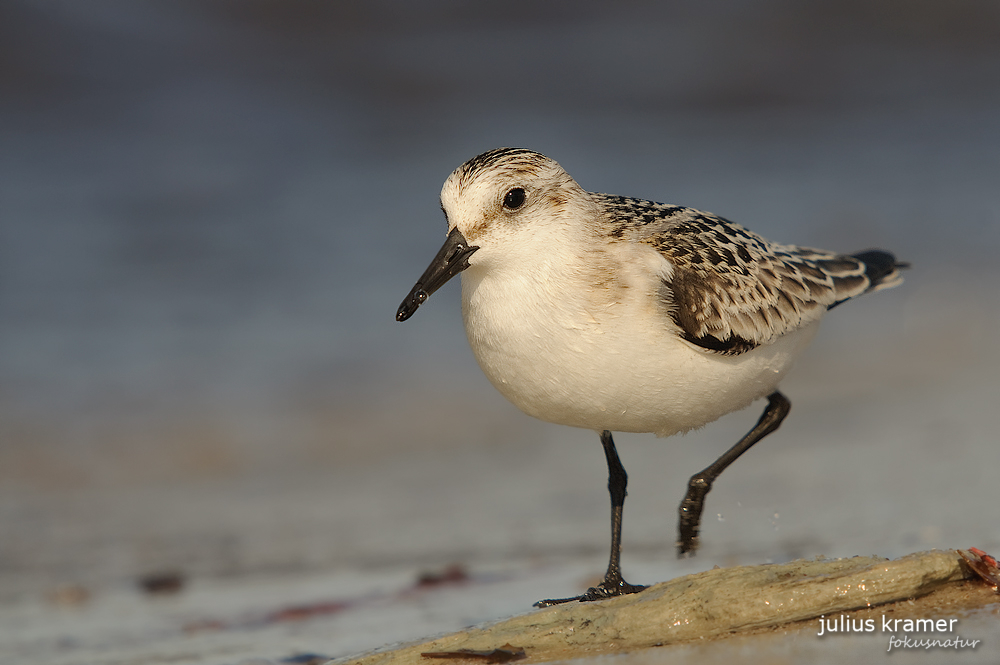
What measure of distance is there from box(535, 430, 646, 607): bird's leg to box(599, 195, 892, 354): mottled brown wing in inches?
27.8

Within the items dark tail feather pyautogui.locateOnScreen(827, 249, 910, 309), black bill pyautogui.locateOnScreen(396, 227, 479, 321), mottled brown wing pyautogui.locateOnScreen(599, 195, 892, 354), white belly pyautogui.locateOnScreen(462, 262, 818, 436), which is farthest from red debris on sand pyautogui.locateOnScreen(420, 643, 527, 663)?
dark tail feather pyautogui.locateOnScreen(827, 249, 910, 309)

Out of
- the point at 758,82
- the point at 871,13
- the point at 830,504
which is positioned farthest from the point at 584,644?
the point at 871,13

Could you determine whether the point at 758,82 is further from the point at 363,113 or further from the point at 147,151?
the point at 147,151

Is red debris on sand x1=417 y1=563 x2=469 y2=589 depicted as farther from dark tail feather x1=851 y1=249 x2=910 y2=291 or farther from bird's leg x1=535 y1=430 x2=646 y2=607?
dark tail feather x1=851 y1=249 x2=910 y2=291

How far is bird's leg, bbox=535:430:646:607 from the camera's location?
436cm

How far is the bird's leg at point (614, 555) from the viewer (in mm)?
4355

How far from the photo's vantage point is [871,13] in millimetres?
16172

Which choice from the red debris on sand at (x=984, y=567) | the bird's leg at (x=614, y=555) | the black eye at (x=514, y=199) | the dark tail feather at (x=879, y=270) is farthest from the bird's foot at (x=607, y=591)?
the dark tail feather at (x=879, y=270)

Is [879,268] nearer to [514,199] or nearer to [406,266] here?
[514,199]

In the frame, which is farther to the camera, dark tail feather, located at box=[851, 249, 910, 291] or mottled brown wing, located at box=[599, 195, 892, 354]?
dark tail feather, located at box=[851, 249, 910, 291]

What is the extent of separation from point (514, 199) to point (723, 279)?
100 cm

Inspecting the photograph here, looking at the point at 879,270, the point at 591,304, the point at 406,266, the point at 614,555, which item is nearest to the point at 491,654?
the point at 614,555

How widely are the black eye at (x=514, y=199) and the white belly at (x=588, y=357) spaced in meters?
0.29

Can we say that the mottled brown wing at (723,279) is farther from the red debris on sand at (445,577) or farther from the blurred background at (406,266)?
the red debris on sand at (445,577)
